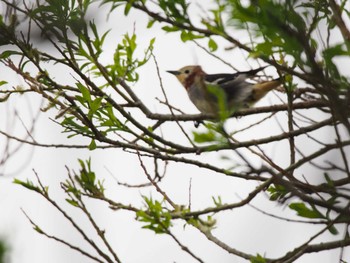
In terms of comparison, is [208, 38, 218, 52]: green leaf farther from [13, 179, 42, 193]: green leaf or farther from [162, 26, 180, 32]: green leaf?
[13, 179, 42, 193]: green leaf

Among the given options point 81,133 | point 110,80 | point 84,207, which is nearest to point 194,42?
point 110,80

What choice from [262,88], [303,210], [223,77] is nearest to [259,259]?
[303,210]

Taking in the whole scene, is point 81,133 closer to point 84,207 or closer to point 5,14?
point 84,207

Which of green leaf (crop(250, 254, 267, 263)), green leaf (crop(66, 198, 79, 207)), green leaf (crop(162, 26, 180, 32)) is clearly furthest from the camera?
green leaf (crop(66, 198, 79, 207))

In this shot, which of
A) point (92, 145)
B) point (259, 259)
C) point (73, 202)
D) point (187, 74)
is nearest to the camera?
point (259, 259)

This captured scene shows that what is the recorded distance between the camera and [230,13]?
3270 mm

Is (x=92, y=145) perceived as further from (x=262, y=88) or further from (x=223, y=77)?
(x=223, y=77)

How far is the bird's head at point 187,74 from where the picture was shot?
706cm

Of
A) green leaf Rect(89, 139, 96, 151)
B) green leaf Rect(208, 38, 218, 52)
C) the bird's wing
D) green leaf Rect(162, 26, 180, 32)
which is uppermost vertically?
the bird's wing

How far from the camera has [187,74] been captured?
725 centimetres

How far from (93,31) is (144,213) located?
119 centimetres

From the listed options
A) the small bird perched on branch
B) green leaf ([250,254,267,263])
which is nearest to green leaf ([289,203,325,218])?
green leaf ([250,254,267,263])

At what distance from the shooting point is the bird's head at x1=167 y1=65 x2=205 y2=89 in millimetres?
7062

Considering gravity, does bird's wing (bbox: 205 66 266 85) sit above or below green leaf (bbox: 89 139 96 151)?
above
